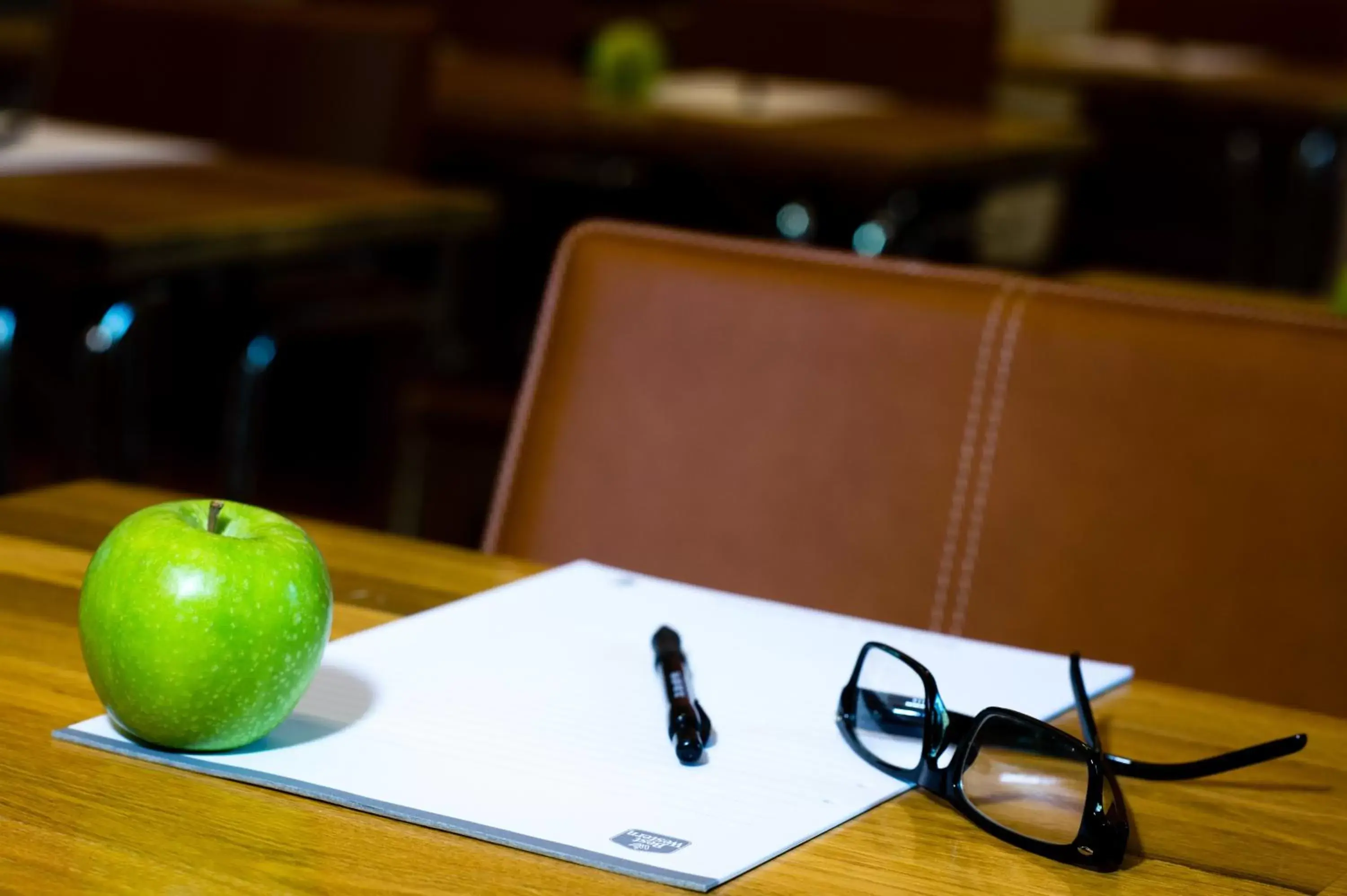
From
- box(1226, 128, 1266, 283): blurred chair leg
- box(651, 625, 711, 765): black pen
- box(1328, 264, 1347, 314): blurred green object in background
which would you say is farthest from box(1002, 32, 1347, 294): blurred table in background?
box(651, 625, 711, 765): black pen

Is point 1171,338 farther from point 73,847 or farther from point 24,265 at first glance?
point 24,265

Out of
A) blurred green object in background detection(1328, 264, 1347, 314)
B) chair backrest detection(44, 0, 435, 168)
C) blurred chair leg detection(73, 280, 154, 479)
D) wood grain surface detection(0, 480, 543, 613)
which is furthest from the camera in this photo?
chair backrest detection(44, 0, 435, 168)

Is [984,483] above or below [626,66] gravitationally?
below

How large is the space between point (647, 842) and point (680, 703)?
13 cm

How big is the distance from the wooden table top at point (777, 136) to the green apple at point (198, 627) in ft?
8.05

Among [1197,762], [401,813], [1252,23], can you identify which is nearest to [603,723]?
[401,813]

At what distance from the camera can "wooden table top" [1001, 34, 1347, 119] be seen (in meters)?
4.51

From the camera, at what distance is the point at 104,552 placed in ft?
2.55

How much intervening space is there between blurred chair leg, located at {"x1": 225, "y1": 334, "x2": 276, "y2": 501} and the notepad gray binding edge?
187cm

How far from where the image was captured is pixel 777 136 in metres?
3.26

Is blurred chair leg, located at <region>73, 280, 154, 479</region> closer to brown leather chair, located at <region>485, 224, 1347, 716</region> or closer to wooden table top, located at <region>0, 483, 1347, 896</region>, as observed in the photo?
brown leather chair, located at <region>485, 224, 1347, 716</region>

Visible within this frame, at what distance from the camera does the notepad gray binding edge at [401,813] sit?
0.70 m

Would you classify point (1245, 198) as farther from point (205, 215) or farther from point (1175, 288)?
point (205, 215)

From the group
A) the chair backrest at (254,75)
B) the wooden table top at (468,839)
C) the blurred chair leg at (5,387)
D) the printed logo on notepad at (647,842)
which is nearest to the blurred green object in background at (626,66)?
the chair backrest at (254,75)
